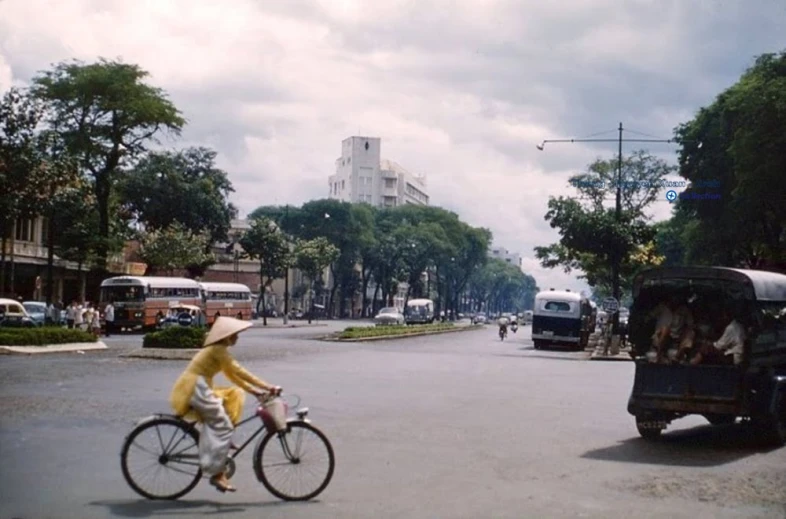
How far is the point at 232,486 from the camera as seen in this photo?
880 centimetres

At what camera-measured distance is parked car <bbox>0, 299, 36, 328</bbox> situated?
31.1 meters

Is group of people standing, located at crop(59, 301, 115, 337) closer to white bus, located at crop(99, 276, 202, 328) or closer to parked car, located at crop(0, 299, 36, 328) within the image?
white bus, located at crop(99, 276, 202, 328)

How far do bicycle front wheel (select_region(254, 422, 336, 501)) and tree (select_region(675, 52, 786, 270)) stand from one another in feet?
85.5

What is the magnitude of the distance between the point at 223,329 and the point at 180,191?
2115 centimetres

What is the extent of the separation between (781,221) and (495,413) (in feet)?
86.8

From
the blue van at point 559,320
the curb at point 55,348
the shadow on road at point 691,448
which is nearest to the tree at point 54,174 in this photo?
the curb at point 55,348

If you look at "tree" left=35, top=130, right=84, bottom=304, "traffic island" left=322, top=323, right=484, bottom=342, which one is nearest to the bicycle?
"tree" left=35, top=130, right=84, bottom=304

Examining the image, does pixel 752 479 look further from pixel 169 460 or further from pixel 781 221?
pixel 781 221

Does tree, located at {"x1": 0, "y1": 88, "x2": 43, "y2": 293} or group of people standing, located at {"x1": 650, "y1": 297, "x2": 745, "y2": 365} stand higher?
tree, located at {"x1": 0, "y1": 88, "x2": 43, "y2": 293}

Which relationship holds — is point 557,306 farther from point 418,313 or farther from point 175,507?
point 175,507

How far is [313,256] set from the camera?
7712 centimetres

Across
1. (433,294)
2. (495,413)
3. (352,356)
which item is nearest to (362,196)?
(433,294)

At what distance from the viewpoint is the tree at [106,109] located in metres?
14.6

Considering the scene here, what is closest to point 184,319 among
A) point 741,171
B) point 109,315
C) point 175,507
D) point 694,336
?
point 109,315
